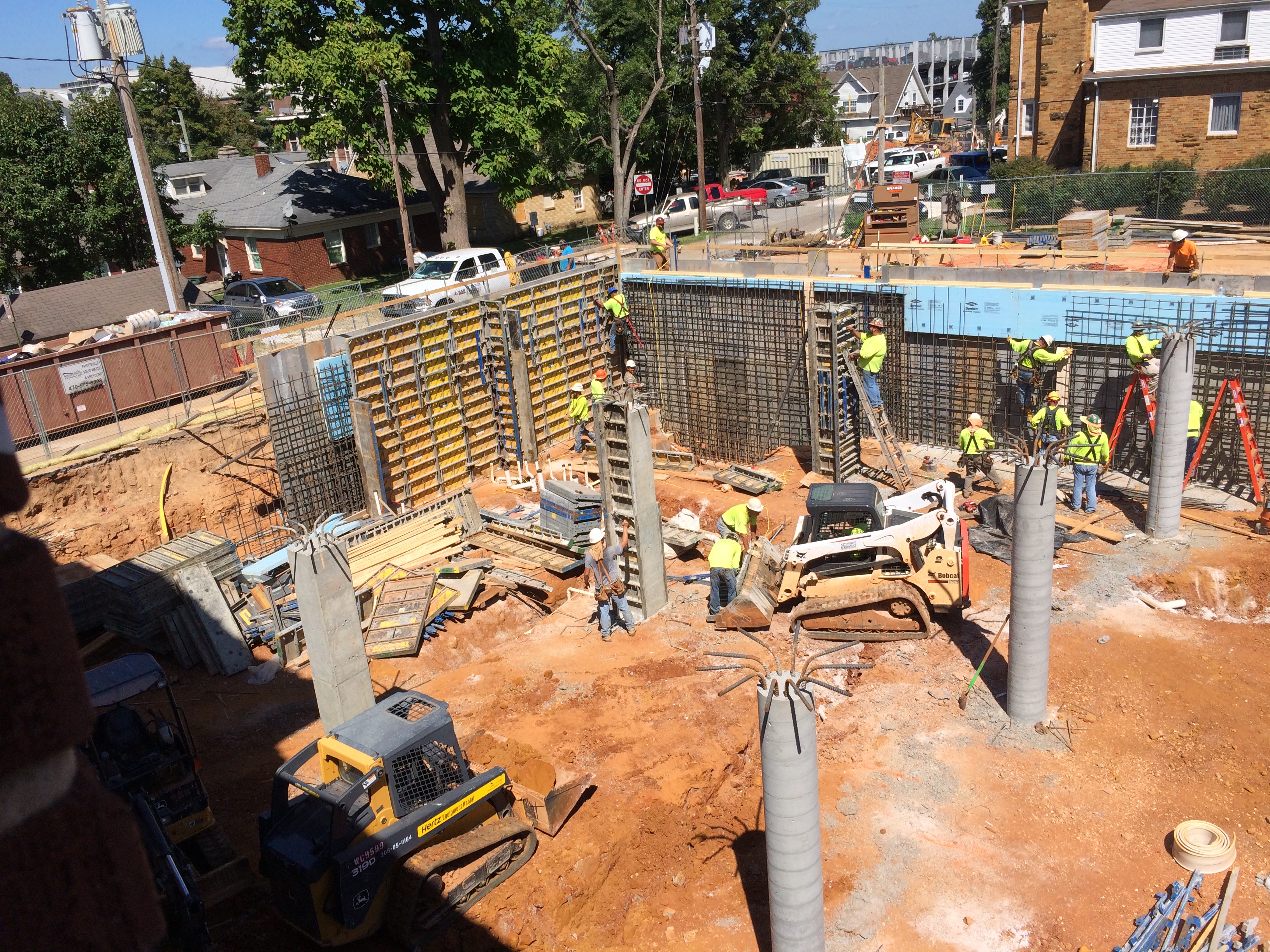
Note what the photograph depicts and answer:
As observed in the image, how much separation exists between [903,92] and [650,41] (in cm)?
5585

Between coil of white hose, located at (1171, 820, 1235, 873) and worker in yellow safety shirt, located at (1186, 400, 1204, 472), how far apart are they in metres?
7.48

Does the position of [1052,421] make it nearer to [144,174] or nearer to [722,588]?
[722,588]

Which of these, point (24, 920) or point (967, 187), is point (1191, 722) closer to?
point (24, 920)

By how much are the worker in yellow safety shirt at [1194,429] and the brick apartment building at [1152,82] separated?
21107 millimetres

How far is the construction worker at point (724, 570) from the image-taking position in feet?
43.7

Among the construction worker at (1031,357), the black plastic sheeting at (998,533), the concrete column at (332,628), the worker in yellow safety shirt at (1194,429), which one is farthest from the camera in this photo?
the construction worker at (1031,357)

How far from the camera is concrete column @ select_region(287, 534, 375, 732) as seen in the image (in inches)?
428

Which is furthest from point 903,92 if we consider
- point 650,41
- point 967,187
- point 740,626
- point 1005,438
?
point 740,626

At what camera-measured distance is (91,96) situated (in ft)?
116

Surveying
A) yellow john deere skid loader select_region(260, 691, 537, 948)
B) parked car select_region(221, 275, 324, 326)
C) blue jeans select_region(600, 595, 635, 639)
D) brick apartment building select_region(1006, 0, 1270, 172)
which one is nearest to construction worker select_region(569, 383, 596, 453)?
blue jeans select_region(600, 595, 635, 639)

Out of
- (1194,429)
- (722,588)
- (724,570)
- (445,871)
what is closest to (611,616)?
(722,588)

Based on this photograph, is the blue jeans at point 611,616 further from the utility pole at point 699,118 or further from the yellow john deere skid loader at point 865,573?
the utility pole at point 699,118

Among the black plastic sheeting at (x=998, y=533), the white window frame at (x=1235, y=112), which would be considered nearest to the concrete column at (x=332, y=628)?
the black plastic sheeting at (x=998, y=533)

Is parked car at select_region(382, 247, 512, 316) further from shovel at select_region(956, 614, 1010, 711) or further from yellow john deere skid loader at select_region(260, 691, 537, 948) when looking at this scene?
yellow john deere skid loader at select_region(260, 691, 537, 948)
